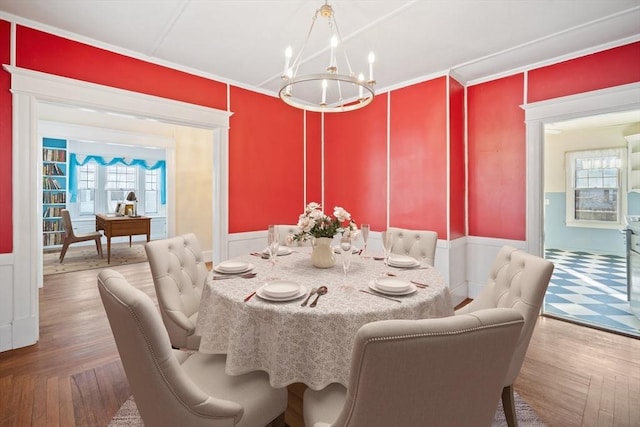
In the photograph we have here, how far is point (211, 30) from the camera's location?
261 centimetres

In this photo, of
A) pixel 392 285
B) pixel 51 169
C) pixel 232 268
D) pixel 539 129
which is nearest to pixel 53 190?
pixel 51 169

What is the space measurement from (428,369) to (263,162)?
11.9 ft

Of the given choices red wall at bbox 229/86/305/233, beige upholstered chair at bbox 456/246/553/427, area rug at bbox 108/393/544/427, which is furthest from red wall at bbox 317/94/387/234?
area rug at bbox 108/393/544/427

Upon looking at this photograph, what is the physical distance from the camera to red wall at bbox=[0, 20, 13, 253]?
7.93ft

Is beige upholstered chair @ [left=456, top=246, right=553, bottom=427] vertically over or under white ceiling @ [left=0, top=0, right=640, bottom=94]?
under

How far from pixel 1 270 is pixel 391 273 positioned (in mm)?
2986

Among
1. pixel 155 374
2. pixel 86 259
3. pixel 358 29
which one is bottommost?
pixel 86 259

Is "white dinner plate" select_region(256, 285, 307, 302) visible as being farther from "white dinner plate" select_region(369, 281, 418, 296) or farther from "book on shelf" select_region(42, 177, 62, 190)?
"book on shelf" select_region(42, 177, 62, 190)

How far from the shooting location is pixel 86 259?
19.5 ft

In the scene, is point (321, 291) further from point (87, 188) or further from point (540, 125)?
point (87, 188)

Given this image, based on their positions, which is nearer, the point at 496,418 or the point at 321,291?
the point at 321,291

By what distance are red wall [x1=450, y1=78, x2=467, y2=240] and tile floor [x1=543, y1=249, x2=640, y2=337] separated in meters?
1.26


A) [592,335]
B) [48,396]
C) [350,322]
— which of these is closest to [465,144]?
[592,335]

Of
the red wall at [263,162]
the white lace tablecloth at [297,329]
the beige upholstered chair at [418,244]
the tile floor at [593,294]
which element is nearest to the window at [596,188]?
the tile floor at [593,294]
